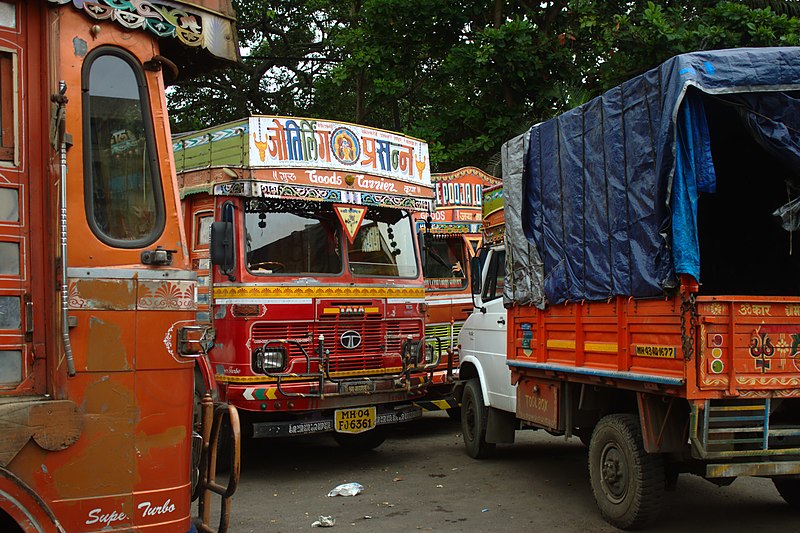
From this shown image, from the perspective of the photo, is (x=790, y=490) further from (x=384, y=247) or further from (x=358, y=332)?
(x=384, y=247)

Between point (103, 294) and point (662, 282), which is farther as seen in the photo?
point (662, 282)

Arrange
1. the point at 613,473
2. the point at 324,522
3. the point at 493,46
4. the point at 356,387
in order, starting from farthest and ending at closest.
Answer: the point at 493,46, the point at 356,387, the point at 324,522, the point at 613,473

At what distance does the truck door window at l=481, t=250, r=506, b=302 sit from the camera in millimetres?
9055

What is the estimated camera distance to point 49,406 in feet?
11.2

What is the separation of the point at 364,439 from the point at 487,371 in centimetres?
174

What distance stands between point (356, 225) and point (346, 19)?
1161cm

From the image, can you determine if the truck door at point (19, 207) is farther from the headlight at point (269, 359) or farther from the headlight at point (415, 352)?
the headlight at point (415, 352)

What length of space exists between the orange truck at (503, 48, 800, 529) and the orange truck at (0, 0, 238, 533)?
10.6ft

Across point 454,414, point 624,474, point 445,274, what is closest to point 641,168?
point 624,474

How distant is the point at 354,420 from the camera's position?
26.8ft

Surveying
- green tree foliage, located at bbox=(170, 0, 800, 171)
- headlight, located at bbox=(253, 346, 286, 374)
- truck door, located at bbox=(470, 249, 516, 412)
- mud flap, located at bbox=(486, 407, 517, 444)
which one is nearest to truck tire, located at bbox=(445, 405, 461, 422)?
truck door, located at bbox=(470, 249, 516, 412)

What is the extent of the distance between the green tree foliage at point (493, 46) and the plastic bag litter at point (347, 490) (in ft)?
29.2

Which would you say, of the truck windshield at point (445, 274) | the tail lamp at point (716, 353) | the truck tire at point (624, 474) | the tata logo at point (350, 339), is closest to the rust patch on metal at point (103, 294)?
the tail lamp at point (716, 353)

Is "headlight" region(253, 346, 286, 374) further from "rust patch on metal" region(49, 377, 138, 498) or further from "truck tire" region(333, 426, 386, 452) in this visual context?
"rust patch on metal" region(49, 377, 138, 498)
